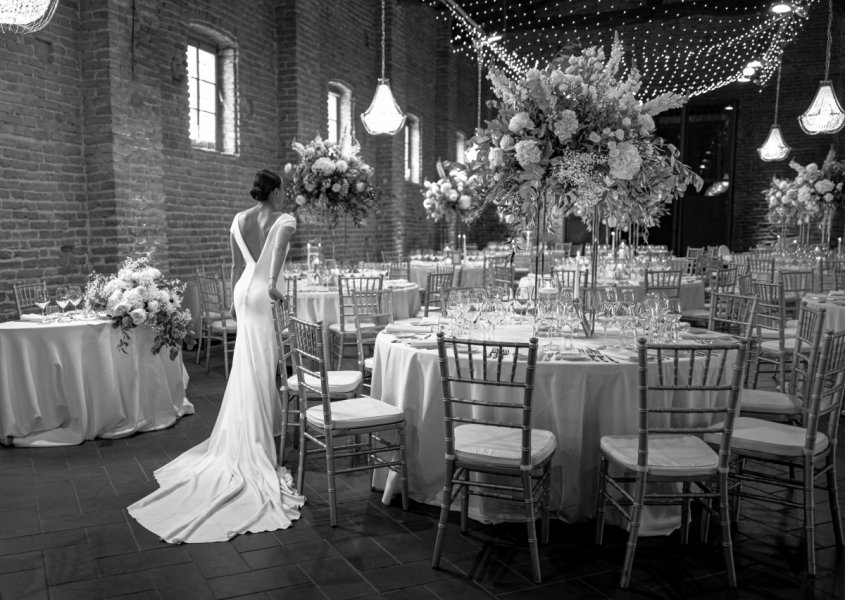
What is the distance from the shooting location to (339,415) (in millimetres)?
3828

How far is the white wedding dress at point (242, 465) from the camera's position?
3734 millimetres

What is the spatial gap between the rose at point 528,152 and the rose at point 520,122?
0.09 metres

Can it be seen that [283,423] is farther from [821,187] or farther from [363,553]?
[821,187]

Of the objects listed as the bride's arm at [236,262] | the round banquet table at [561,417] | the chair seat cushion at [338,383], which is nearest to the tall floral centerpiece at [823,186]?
the round banquet table at [561,417]

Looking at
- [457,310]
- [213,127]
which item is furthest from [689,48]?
[457,310]

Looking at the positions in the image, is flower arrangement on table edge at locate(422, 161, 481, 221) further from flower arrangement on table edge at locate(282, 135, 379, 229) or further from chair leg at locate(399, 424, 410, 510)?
chair leg at locate(399, 424, 410, 510)

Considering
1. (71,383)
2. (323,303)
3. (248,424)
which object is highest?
(323,303)

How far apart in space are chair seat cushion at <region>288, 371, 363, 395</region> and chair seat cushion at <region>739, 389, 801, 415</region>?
7.44ft

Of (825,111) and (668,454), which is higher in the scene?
(825,111)

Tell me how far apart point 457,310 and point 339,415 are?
98cm

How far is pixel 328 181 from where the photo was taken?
7879mm

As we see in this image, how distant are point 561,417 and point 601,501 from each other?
1.46ft

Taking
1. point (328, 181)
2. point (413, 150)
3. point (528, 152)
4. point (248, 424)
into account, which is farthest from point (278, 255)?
point (413, 150)

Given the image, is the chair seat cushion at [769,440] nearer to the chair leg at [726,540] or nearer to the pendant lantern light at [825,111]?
the chair leg at [726,540]
